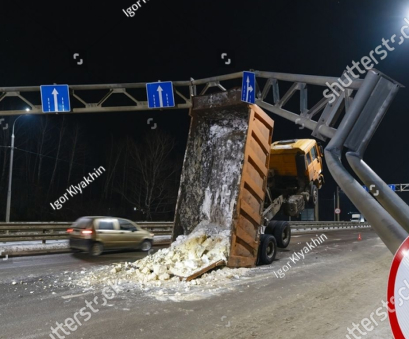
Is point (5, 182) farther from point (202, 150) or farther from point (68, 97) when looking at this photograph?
point (202, 150)

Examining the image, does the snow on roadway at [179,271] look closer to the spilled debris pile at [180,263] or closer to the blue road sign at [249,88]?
the spilled debris pile at [180,263]

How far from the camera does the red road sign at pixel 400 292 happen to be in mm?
1189

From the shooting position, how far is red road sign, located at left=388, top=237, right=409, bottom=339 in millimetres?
1189

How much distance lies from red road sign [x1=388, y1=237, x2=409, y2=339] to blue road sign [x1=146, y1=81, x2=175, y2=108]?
514 inches

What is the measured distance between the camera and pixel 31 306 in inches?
239

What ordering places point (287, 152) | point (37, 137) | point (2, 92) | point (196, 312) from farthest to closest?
point (37, 137), point (2, 92), point (287, 152), point (196, 312)

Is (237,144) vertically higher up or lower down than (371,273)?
higher up

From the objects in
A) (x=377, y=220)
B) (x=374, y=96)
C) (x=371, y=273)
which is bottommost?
(x=371, y=273)

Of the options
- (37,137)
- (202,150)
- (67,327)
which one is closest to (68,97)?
(202,150)

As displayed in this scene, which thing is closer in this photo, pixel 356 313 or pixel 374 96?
pixel 374 96

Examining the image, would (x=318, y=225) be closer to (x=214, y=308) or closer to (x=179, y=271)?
(x=179, y=271)

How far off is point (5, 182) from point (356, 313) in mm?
34895

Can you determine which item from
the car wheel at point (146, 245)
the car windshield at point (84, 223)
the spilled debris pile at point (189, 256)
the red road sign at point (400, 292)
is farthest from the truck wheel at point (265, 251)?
the red road sign at point (400, 292)

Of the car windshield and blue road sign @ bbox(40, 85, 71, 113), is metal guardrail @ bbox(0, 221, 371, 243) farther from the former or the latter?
blue road sign @ bbox(40, 85, 71, 113)
